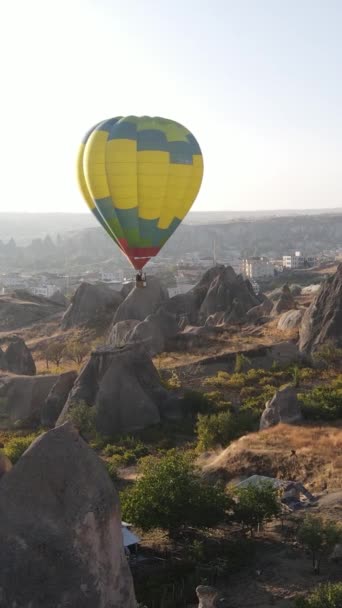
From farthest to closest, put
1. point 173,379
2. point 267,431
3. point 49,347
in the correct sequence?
1. point 49,347
2. point 173,379
3. point 267,431

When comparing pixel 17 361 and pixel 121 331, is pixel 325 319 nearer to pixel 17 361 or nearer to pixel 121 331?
pixel 121 331

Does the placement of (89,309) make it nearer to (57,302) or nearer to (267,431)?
(57,302)

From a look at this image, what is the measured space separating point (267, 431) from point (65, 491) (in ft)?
44.9

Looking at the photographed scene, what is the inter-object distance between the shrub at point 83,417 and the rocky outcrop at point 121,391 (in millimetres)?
598

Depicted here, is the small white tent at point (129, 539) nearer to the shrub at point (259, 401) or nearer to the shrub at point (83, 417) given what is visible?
the shrub at point (83, 417)

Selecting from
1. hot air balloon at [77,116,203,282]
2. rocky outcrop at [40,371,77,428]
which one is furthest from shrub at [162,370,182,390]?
hot air balloon at [77,116,203,282]

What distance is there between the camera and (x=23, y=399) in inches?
1113

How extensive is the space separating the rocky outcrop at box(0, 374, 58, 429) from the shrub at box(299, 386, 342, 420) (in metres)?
10.7

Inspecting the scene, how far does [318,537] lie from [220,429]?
981cm

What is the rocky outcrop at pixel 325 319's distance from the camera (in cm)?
3362

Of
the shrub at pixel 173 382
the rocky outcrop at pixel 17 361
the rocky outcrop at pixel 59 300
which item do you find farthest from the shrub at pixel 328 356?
the rocky outcrop at pixel 59 300

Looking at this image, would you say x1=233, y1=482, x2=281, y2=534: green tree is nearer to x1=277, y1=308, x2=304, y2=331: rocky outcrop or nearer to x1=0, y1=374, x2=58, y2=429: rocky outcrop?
x1=0, y1=374, x2=58, y2=429: rocky outcrop

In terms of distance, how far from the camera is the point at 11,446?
22094 millimetres

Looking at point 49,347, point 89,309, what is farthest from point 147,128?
point 89,309
